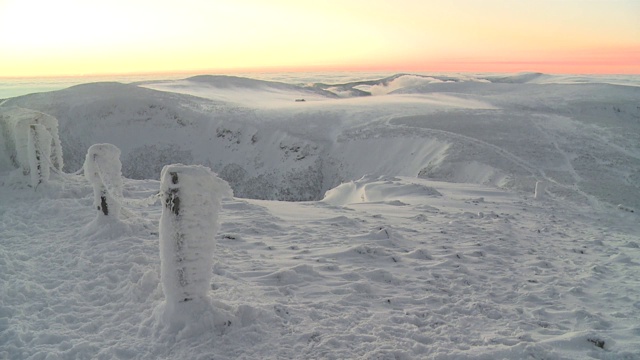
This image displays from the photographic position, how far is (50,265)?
8.39 metres

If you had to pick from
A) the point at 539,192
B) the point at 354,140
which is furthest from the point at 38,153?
the point at 354,140

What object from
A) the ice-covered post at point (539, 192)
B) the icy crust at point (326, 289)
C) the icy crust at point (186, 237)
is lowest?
the ice-covered post at point (539, 192)

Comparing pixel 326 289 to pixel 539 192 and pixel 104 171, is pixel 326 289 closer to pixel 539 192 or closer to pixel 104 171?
pixel 104 171

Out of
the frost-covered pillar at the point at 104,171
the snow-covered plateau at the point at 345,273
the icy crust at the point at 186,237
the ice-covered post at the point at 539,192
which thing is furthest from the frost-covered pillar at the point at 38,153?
the ice-covered post at the point at 539,192

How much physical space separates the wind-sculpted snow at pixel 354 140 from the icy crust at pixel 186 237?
61.3 ft

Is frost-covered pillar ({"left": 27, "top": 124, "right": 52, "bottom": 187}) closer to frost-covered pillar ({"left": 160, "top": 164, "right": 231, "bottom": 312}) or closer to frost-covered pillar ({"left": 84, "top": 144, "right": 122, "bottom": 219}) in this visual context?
frost-covered pillar ({"left": 84, "top": 144, "right": 122, "bottom": 219})

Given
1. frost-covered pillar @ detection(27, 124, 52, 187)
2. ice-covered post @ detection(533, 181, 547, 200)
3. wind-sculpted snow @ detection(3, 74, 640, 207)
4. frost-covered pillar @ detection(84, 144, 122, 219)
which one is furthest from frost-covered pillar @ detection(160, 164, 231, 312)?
wind-sculpted snow @ detection(3, 74, 640, 207)

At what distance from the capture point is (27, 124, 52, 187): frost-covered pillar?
1366cm

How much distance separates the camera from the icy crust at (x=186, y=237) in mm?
5621

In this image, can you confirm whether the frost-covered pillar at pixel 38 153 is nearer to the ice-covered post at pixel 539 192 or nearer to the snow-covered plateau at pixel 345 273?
the snow-covered plateau at pixel 345 273

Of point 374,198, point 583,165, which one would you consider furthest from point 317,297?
point 583,165

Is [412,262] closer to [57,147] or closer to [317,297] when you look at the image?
[317,297]

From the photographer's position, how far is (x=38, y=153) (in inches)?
551

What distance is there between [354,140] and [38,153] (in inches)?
981
